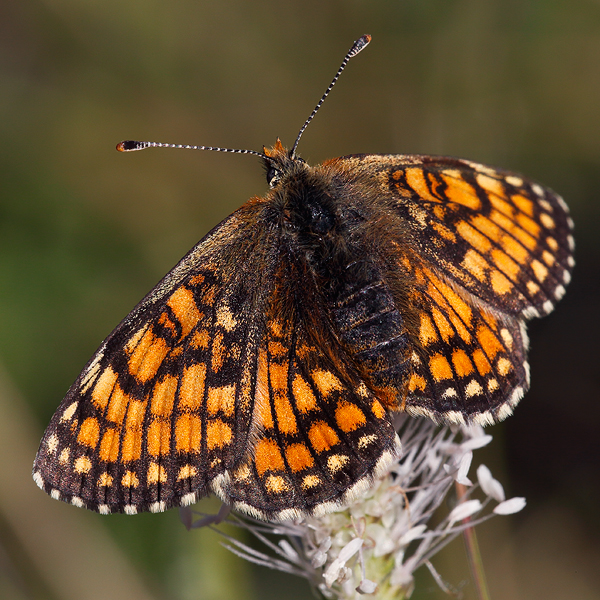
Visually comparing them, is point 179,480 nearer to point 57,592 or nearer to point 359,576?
point 359,576

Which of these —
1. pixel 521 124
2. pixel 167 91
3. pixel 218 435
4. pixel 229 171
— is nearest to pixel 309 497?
pixel 218 435

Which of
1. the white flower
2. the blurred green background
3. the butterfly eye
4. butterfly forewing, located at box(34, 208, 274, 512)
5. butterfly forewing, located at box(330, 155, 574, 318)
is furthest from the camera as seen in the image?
the blurred green background

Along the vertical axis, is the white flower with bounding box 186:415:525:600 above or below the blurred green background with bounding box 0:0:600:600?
below

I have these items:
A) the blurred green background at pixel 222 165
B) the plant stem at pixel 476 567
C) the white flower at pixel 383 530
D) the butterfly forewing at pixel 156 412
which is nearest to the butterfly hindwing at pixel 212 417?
the butterfly forewing at pixel 156 412

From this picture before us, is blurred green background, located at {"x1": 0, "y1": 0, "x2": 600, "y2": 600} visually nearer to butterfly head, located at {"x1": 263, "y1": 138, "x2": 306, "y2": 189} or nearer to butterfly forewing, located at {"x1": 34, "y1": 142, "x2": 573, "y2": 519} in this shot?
butterfly forewing, located at {"x1": 34, "y1": 142, "x2": 573, "y2": 519}

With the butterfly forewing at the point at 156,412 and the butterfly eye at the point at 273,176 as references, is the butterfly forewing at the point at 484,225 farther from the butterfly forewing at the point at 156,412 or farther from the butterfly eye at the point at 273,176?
the butterfly forewing at the point at 156,412

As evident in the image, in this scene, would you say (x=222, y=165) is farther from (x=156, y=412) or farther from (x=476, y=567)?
(x=476, y=567)

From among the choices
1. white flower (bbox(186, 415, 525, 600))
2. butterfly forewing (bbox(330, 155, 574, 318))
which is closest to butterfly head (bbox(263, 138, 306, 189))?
butterfly forewing (bbox(330, 155, 574, 318))
